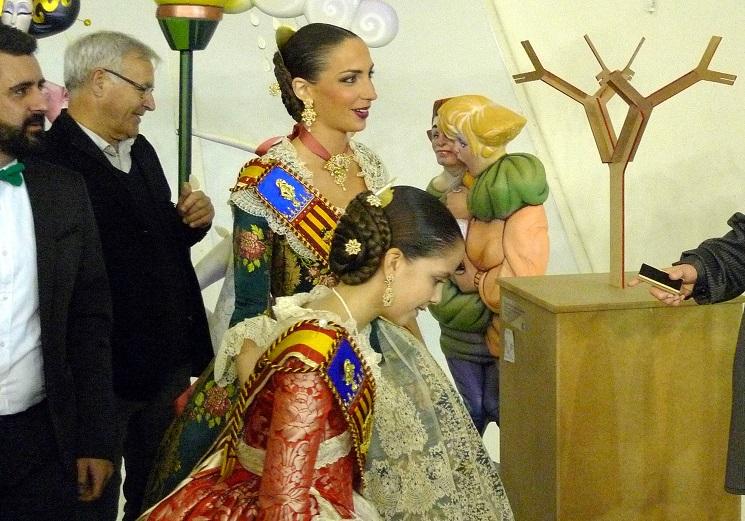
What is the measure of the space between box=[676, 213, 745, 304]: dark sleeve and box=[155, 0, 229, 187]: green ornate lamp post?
1542mm

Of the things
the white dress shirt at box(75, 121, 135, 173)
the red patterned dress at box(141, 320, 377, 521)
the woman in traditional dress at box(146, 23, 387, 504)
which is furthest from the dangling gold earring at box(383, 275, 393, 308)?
the white dress shirt at box(75, 121, 135, 173)

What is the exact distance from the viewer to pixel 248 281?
238 centimetres

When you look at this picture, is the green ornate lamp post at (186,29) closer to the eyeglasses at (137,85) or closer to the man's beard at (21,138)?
the eyeglasses at (137,85)

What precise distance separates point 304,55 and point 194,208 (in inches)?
26.7

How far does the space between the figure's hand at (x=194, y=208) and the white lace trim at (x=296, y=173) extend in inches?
19.6

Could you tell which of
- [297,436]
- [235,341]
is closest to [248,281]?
[235,341]

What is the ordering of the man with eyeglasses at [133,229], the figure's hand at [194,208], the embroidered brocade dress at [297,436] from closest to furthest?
the embroidered brocade dress at [297,436] → the man with eyeglasses at [133,229] → the figure's hand at [194,208]

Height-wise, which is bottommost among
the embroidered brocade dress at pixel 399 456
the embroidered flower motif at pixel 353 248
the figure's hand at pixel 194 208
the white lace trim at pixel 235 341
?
the embroidered brocade dress at pixel 399 456

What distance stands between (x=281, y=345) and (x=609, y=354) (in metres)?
1.22

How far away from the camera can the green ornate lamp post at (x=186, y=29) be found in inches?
119

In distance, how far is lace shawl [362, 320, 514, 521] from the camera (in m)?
2.03

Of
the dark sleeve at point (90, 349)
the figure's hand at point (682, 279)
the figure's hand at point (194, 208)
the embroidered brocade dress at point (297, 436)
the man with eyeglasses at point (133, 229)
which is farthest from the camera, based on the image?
the figure's hand at point (194, 208)

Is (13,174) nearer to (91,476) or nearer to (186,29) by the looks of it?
(91,476)

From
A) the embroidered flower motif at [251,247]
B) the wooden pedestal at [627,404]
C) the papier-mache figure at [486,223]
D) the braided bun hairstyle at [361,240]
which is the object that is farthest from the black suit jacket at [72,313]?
the papier-mache figure at [486,223]
